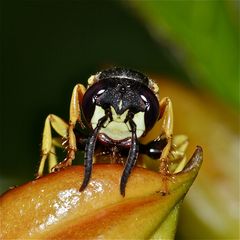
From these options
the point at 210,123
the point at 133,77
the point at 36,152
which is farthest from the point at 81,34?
the point at 133,77

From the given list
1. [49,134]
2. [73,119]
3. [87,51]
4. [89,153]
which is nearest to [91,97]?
[73,119]

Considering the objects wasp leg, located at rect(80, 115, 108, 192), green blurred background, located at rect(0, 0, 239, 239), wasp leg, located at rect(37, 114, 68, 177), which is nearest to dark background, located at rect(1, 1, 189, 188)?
green blurred background, located at rect(0, 0, 239, 239)

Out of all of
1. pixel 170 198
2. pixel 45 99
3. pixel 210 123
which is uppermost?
pixel 170 198

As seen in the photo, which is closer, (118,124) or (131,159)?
(131,159)

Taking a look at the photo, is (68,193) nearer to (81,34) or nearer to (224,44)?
(224,44)

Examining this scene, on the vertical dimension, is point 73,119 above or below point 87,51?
above

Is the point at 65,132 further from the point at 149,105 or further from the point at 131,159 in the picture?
the point at 131,159

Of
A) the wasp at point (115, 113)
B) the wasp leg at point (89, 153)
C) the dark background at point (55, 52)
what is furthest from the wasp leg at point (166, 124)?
the dark background at point (55, 52)
